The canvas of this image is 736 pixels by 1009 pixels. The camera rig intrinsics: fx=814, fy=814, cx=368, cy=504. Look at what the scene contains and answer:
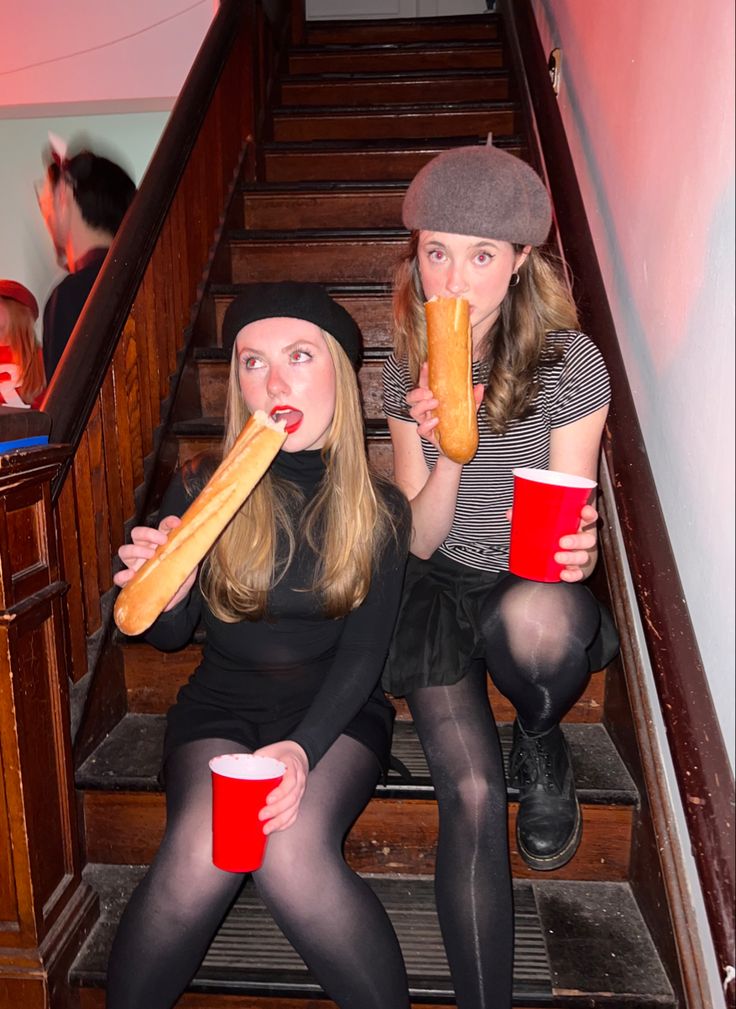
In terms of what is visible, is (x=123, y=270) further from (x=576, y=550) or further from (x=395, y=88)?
(x=395, y=88)

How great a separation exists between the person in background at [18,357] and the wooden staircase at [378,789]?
1349 millimetres

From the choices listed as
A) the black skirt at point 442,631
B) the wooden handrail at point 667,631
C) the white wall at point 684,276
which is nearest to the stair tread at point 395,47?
the white wall at point 684,276

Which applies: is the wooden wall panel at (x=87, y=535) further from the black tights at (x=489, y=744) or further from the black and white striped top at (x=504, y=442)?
the black tights at (x=489, y=744)

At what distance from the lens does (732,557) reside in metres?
1.12

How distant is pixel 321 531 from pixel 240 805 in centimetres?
59

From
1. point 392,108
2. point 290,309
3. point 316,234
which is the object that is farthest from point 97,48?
point 290,309

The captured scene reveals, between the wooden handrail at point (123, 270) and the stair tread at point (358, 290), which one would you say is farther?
the stair tread at point (358, 290)

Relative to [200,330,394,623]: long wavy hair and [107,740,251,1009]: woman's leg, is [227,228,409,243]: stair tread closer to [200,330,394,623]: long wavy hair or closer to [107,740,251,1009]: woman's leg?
[200,330,394,623]: long wavy hair

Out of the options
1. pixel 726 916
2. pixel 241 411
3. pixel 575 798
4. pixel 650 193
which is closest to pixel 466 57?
pixel 650 193

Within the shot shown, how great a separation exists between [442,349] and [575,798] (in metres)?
0.99

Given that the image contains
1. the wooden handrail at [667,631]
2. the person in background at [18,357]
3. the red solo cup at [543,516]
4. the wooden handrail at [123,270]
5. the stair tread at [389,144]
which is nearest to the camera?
the wooden handrail at [667,631]

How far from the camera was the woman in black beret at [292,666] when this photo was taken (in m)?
1.36

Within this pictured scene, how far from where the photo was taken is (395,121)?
3.91 meters

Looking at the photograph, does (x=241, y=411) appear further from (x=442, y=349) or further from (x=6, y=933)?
(x=6, y=933)
